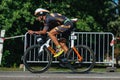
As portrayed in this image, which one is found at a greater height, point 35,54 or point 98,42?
point 98,42

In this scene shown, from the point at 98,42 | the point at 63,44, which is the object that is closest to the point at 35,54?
A: the point at 63,44

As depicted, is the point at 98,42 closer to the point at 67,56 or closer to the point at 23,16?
the point at 67,56

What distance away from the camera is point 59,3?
19031 millimetres

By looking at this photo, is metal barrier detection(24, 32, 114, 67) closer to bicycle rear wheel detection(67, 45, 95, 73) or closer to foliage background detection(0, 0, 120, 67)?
bicycle rear wheel detection(67, 45, 95, 73)

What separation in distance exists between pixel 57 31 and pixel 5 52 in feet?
23.5

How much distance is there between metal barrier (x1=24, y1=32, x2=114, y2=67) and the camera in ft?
46.6

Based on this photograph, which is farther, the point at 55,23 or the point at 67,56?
the point at 67,56

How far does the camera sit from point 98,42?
14.6 metres

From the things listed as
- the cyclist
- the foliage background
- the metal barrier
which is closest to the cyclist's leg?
the cyclist

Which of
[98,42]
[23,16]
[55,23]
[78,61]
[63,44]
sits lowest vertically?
[78,61]

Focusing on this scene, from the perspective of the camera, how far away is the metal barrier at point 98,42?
14.2 m

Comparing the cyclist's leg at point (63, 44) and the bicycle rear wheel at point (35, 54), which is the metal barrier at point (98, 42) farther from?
the cyclist's leg at point (63, 44)

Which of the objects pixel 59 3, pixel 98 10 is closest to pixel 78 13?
pixel 59 3

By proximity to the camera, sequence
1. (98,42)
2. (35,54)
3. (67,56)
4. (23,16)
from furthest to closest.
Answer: (23,16) → (98,42) → (35,54) → (67,56)
